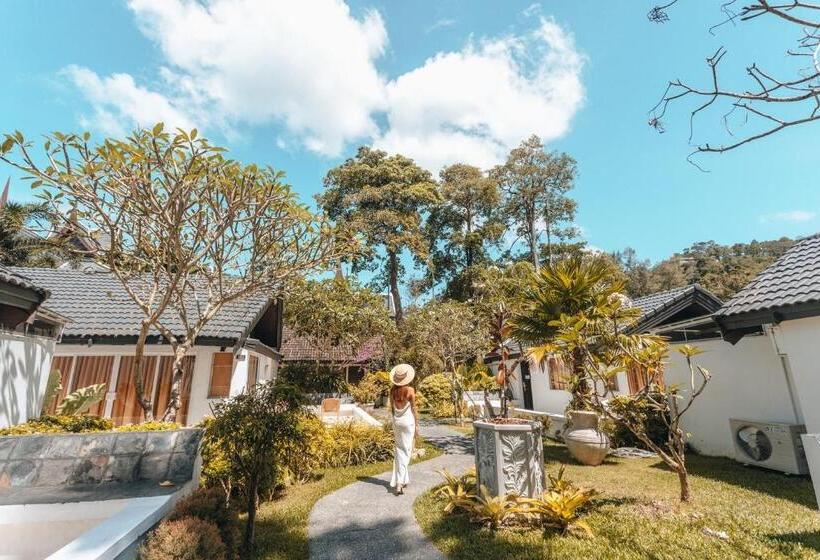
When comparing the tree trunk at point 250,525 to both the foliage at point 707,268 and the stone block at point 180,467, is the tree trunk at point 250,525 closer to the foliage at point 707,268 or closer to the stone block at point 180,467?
the stone block at point 180,467

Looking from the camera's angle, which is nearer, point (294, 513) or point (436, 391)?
point (294, 513)

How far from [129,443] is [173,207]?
3713mm

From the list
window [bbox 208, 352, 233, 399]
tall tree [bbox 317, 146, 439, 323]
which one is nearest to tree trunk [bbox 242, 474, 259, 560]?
window [bbox 208, 352, 233, 399]

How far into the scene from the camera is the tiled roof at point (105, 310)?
10094 mm

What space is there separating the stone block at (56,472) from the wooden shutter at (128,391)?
662 centimetres

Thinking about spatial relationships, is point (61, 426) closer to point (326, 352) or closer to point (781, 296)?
point (781, 296)

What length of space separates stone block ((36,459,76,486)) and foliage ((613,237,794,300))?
111ft

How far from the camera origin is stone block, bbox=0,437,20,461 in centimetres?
443

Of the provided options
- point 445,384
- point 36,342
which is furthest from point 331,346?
point 36,342

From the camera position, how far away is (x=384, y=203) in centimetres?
2720

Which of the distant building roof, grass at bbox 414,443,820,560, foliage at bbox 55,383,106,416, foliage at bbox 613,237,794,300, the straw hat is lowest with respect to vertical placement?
grass at bbox 414,443,820,560

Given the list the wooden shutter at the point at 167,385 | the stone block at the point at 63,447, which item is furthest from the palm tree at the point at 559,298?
the wooden shutter at the point at 167,385

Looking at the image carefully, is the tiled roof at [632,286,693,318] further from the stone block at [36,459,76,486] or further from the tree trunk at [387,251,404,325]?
the tree trunk at [387,251,404,325]

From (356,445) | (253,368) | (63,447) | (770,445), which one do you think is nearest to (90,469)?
(63,447)
